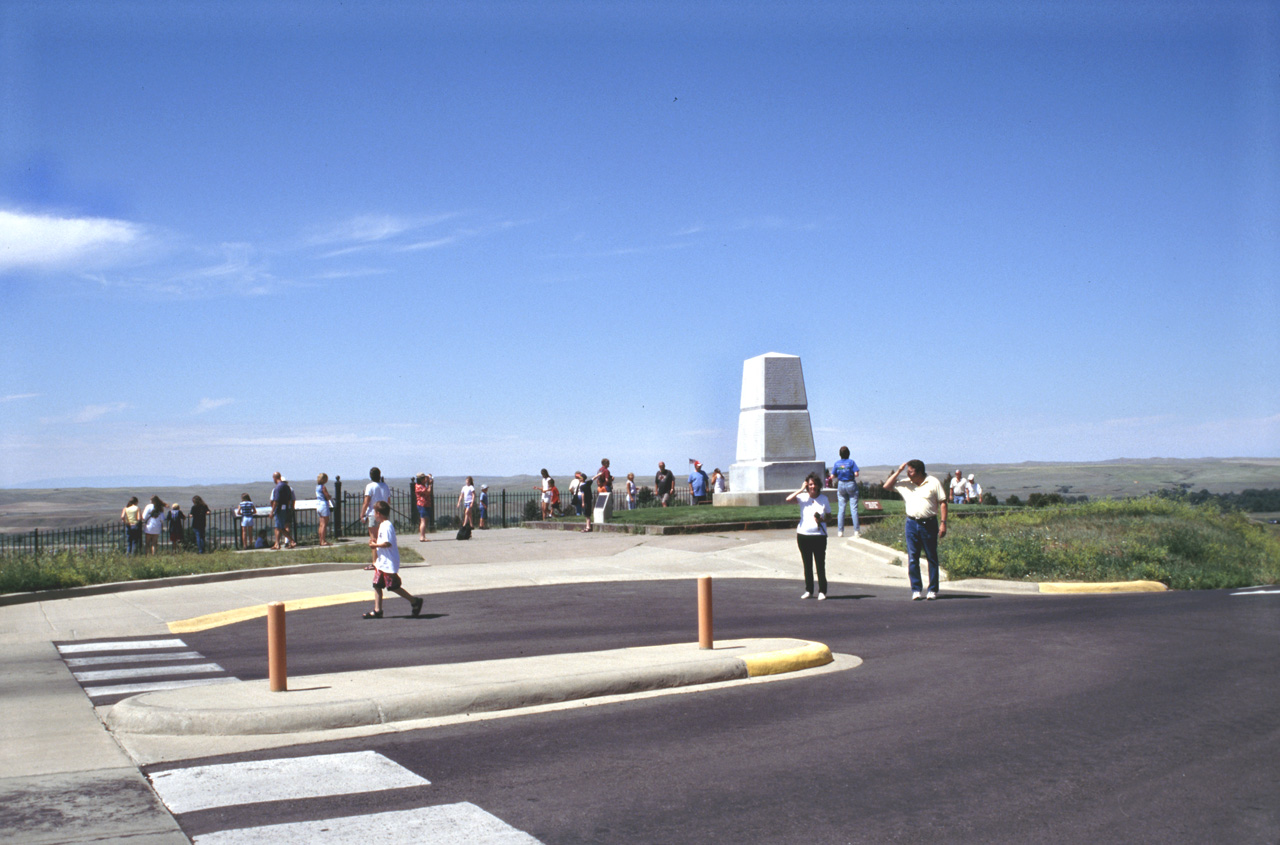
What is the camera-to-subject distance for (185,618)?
14797mm

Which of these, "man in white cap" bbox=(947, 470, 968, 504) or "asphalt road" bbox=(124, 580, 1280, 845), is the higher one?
"man in white cap" bbox=(947, 470, 968, 504)

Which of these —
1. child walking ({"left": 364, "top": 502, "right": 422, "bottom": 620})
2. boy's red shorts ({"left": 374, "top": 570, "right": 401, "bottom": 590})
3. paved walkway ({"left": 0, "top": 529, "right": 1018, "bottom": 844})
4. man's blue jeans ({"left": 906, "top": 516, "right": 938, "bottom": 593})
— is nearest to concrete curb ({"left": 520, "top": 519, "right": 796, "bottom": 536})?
paved walkway ({"left": 0, "top": 529, "right": 1018, "bottom": 844})

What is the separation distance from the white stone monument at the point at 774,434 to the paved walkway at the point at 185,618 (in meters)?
7.16

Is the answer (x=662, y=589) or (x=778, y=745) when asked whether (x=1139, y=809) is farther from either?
(x=662, y=589)

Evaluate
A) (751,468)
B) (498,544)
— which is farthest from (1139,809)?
(751,468)

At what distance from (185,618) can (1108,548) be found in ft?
47.8

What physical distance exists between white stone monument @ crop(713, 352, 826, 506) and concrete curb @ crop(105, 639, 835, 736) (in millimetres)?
22601

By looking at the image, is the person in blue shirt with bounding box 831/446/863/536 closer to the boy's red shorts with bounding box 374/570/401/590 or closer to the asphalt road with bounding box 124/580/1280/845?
the asphalt road with bounding box 124/580/1280/845

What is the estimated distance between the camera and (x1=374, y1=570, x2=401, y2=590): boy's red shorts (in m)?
13.5

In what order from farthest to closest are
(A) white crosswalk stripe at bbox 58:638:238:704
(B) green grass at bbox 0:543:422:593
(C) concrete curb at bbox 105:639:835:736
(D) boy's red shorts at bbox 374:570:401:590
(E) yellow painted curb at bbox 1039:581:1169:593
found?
(B) green grass at bbox 0:543:422:593 < (E) yellow painted curb at bbox 1039:581:1169:593 < (D) boy's red shorts at bbox 374:570:401:590 < (A) white crosswalk stripe at bbox 58:638:238:704 < (C) concrete curb at bbox 105:639:835:736

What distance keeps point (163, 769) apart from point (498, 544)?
18.7m

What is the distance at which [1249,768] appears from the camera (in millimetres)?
6090

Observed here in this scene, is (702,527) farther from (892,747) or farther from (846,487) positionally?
(892,747)

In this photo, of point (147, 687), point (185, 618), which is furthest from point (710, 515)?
point (147, 687)
